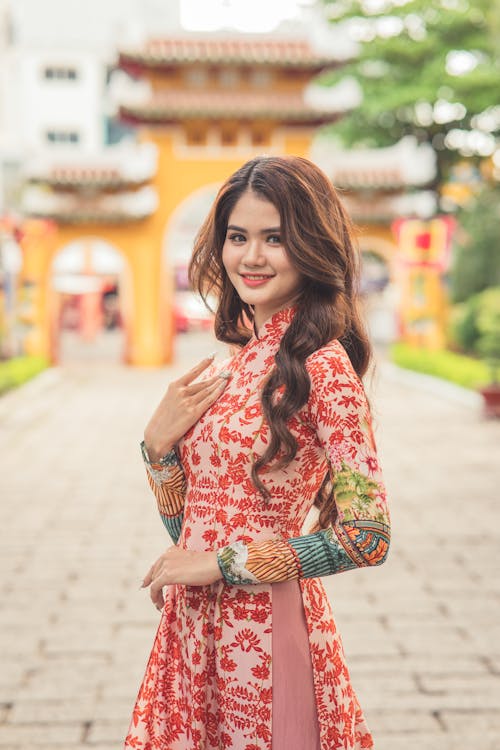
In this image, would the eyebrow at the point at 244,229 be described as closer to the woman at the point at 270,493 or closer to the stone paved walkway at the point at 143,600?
the woman at the point at 270,493

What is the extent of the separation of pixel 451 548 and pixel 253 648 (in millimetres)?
3887

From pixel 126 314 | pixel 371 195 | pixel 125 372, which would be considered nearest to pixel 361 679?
pixel 125 372

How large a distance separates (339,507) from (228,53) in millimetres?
17503

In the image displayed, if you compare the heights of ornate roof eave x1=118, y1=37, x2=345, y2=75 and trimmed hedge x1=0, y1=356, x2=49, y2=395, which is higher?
ornate roof eave x1=118, y1=37, x2=345, y2=75

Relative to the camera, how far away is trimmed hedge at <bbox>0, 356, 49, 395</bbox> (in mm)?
12656

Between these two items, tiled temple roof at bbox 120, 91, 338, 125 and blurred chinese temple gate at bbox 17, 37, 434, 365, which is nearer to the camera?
tiled temple roof at bbox 120, 91, 338, 125

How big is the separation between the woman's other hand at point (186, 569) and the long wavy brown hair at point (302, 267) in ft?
0.48

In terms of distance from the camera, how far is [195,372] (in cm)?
173

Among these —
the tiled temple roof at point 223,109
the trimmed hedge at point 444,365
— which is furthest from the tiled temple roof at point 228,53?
the trimmed hedge at point 444,365

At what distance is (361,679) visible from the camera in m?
3.40

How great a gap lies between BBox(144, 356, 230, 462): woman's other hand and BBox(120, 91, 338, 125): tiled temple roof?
662 inches

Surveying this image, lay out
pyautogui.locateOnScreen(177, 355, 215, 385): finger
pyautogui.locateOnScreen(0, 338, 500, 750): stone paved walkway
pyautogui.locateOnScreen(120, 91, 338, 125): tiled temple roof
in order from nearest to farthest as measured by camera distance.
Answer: pyautogui.locateOnScreen(177, 355, 215, 385): finger
pyautogui.locateOnScreen(0, 338, 500, 750): stone paved walkway
pyautogui.locateOnScreen(120, 91, 338, 125): tiled temple roof

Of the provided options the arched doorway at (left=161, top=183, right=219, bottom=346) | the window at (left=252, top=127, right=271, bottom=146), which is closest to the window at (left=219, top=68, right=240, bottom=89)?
the window at (left=252, top=127, right=271, bottom=146)

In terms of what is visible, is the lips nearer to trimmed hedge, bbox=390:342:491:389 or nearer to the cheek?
the cheek
